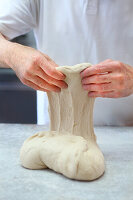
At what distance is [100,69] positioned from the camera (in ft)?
4.07

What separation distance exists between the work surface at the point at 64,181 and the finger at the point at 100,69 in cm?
42

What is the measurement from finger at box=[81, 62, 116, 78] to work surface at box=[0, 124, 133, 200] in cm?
42

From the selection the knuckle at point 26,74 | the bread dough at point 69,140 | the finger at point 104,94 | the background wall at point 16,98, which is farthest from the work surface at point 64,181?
the background wall at point 16,98

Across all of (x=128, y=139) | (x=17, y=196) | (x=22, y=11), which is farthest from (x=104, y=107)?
(x=17, y=196)

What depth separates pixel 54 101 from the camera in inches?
55.7

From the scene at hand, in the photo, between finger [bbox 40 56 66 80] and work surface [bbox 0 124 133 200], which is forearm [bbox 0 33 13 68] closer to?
finger [bbox 40 56 66 80]

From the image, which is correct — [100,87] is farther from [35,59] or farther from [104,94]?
[35,59]

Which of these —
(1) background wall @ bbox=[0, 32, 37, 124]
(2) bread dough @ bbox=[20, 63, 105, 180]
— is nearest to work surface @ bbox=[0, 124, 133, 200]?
(2) bread dough @ bbox=[20, 63, 105, 180]

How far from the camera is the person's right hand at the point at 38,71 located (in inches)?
49.8

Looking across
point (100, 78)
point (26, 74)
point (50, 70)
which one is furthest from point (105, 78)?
point (26, 74)

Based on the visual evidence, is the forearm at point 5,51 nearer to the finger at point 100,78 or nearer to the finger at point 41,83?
the finger at point 41,83

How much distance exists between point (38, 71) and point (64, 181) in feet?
1.50

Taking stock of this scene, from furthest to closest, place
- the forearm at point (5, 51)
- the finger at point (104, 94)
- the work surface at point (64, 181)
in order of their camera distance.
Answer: the forearm at point (5, 51), the finger at point (104, 94), the work surface at point (64, 181)

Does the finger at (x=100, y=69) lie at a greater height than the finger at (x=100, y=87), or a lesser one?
greater
